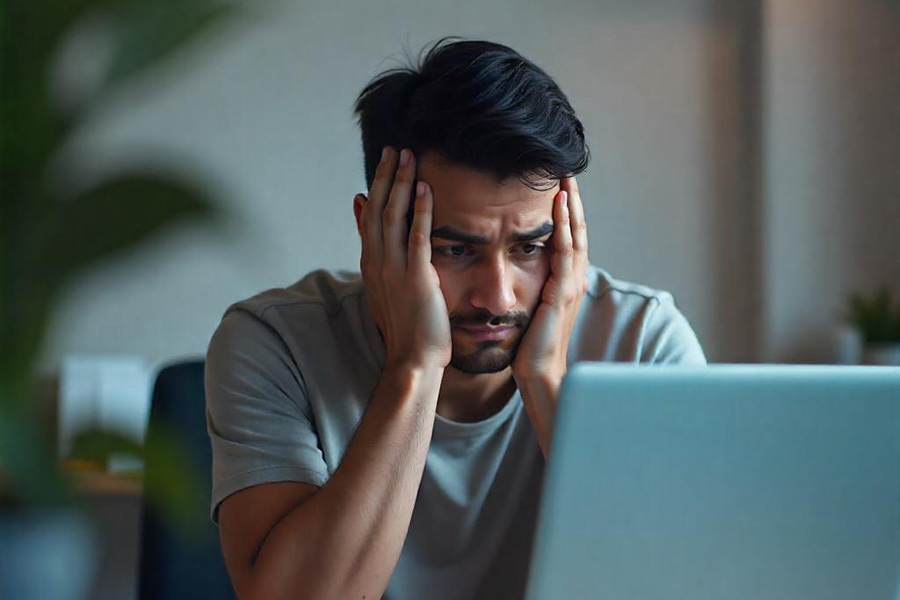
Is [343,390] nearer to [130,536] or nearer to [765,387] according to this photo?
[765,387]

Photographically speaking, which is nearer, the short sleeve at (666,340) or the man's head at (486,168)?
the man's head at (486,168)

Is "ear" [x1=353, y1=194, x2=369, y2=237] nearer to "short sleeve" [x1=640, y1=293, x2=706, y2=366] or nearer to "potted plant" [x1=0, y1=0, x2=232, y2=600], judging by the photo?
"short sleeve" [x1=640, y1=293, x2=706, y2=366]

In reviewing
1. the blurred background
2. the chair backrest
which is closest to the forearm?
the chair backrest

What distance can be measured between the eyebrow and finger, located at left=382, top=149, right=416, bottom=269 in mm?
45

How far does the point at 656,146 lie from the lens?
3.38m

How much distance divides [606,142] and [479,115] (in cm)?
199

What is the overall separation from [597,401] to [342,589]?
0.65 meters

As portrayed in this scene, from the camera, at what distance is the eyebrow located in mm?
1389

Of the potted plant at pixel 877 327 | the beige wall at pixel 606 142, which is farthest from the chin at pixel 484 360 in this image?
the potted plant at pixel 877 327

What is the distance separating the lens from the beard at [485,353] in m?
1.43

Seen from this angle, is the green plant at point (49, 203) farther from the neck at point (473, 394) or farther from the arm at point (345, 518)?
the neck at point (473, 394)

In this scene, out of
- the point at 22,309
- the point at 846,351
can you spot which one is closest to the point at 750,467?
the point at 22,309

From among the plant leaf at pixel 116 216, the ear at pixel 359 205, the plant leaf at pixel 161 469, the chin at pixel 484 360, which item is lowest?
the chin at pixel 484 360

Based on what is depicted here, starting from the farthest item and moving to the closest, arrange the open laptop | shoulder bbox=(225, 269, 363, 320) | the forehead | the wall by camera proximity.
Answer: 1. the wall
2. shoulder bbox=(225, 269, 363, 320)
3. the forehead
4. the open laptop
